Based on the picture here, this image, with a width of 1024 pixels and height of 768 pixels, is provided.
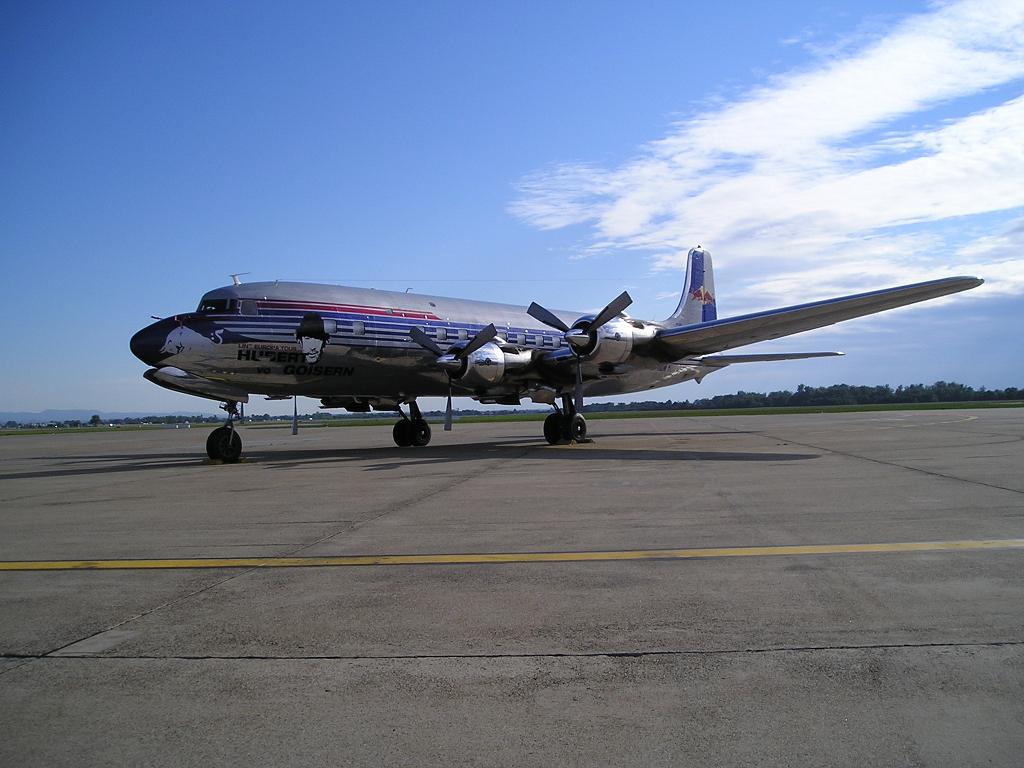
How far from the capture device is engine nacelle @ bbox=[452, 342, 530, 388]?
783 inches

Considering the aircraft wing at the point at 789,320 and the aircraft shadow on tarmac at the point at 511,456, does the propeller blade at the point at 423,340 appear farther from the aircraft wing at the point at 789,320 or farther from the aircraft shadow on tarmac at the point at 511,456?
the aircraft wing at the point at 789,320

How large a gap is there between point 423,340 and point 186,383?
5985mm

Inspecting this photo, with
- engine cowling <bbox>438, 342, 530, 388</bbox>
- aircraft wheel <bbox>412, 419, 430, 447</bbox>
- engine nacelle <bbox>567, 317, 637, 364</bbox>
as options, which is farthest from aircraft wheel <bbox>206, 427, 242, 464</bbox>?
engine nacelle <bbox>567, 317, 637, 364</bbox>

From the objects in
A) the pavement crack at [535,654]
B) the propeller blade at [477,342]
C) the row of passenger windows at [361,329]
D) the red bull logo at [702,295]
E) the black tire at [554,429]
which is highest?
the red bull logo at [702,295]

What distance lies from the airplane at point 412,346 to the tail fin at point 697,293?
6.21m

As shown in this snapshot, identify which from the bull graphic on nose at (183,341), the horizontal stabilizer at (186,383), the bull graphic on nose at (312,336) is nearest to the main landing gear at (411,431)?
the bull graphic on nose at (312,336)

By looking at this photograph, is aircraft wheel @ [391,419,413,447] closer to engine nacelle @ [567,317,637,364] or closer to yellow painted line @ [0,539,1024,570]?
engine nacelle @ [567,317,637,364]

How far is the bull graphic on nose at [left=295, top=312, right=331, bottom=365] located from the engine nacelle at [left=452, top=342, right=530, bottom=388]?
3.63 metres

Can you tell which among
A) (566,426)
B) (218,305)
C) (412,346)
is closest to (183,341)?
(218,305)

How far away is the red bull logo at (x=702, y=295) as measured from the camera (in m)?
30.1

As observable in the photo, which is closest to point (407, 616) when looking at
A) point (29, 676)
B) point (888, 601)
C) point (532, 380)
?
point (29, 676)

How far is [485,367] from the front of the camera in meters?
20.0

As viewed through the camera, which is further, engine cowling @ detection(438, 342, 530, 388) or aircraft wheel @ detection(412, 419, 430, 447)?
aircraft wheel @ detection(412, 419, 430, 447)

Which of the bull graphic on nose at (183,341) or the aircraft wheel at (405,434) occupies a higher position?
the bull graphic on nose at (183,341)
